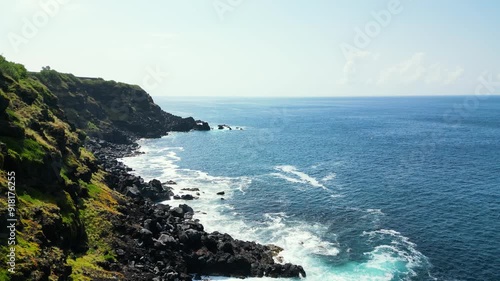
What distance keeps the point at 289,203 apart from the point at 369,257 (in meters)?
31.7

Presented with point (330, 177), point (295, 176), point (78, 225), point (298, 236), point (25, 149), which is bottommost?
point (298, 236)

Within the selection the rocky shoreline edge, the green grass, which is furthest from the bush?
the rocky shoreline edge

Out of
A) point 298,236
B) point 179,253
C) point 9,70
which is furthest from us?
point 9,70

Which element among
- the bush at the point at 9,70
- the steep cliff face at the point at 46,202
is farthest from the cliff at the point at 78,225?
the bush at the point at 9,70

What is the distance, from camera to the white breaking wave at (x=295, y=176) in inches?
4616

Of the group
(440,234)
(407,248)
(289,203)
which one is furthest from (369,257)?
(289,203)

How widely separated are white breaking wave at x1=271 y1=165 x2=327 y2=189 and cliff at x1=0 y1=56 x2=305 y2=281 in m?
42.1

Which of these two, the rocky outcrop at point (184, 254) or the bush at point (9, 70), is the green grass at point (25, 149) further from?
the bush at point (9, 70)

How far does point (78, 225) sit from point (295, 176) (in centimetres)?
7981

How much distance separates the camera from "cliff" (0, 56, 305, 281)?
149 feet

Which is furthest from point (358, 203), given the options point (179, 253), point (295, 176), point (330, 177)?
point (179, 253)

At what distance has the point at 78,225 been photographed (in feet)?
185

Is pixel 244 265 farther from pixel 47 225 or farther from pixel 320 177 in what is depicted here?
pixel 320 177

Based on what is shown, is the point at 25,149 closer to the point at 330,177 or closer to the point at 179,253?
the point at 179,253
